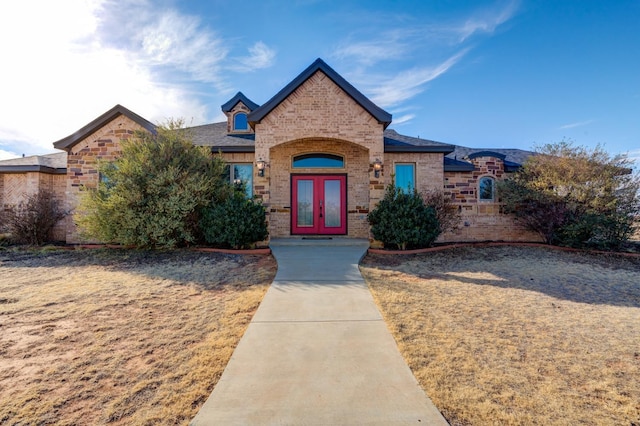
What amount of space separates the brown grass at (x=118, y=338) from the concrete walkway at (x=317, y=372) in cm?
25

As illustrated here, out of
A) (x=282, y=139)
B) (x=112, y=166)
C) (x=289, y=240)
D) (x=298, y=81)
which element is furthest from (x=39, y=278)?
Result: (x=298, y=81)

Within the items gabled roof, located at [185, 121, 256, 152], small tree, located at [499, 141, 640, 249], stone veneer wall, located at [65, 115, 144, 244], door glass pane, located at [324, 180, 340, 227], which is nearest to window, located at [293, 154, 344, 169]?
door glass pane, located at [324, 180, 340, 227]

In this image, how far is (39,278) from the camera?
6500 millimetres

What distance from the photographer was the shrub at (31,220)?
10.6 m

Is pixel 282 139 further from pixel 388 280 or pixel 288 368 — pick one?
pixel 288 368

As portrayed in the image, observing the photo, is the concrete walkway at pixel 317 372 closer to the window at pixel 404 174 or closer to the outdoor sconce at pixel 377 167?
the outdoor sconce at pixel 377 167

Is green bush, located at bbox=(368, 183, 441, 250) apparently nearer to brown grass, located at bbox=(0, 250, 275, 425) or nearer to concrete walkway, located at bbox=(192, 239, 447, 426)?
brown grass, located at bbox=(0, 250, 275, 425)

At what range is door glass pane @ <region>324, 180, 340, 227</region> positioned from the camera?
11891 mm

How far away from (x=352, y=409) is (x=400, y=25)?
36.4ft

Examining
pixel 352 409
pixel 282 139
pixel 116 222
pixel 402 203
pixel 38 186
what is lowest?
pixel 352 409

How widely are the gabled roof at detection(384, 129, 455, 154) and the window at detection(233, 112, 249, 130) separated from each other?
6.66m

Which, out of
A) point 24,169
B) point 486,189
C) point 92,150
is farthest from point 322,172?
point 24,169

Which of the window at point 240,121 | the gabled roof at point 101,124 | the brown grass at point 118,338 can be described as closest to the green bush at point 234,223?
the brown grass at point 118,338

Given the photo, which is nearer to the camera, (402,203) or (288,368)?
(288,368)
